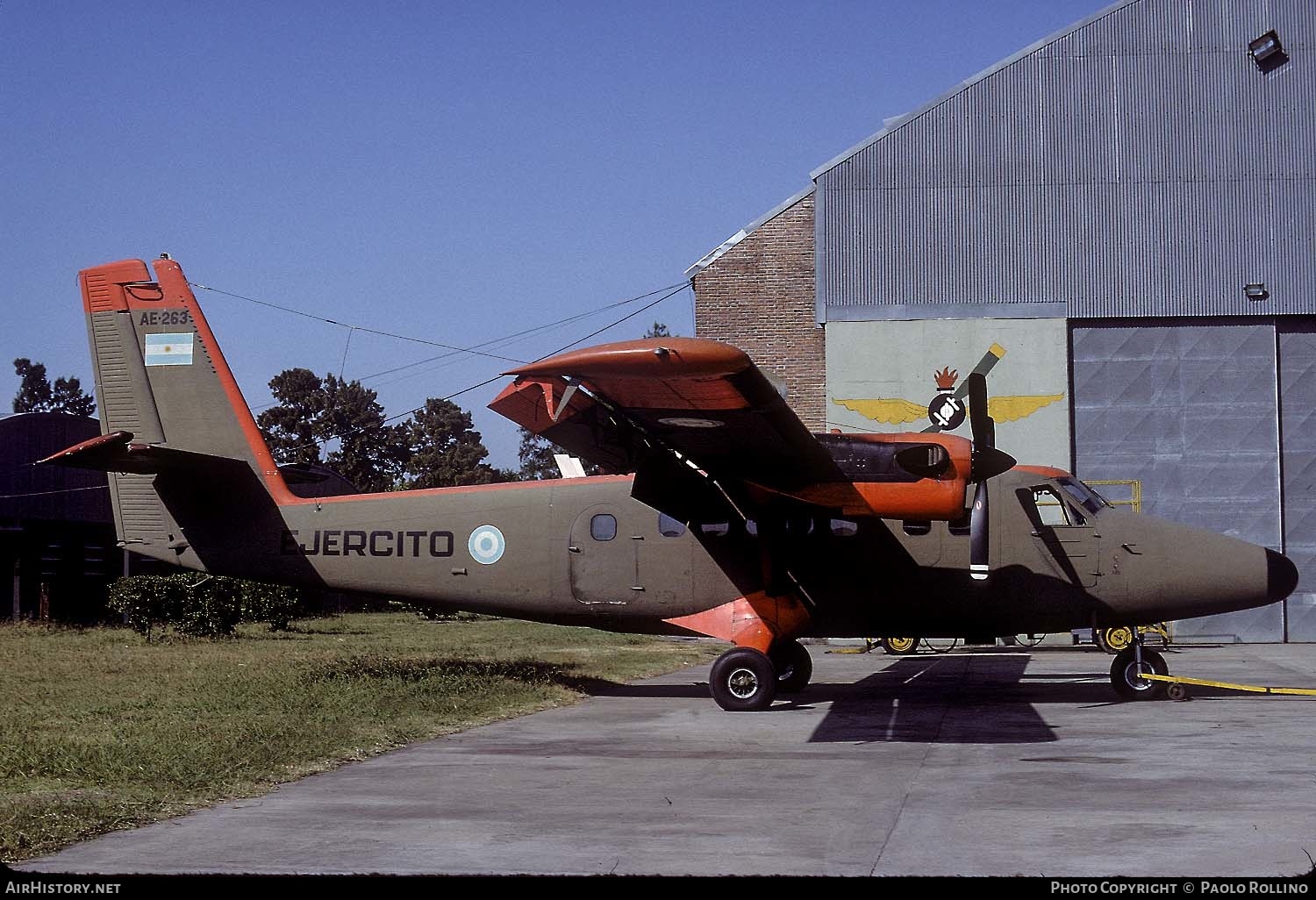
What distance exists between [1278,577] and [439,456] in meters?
68.4

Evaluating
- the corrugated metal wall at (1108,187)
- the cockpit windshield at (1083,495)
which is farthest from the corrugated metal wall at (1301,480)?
the cockpit windshield at (1083,495)

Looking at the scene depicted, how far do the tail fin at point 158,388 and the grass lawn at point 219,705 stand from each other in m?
2.56

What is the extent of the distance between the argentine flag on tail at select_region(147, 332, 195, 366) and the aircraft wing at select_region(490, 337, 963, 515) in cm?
518

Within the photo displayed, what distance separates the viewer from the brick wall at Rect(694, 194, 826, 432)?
34.2 metres

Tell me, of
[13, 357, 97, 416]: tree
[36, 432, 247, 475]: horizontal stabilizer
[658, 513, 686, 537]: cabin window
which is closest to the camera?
[36, 432, 247, 475]: horizontal stabilizer

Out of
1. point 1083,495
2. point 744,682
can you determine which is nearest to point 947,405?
point 1083,495

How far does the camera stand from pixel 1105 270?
33.7 meters

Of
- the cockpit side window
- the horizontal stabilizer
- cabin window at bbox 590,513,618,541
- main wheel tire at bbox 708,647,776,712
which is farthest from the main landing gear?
the horizontal stabilizer

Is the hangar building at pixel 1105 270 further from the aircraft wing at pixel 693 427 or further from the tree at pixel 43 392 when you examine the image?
the tree at pixel 43 392

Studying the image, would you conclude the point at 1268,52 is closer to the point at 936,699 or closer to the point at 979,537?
the point at 936,699

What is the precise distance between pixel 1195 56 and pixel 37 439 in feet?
117

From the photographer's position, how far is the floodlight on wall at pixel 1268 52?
1307 inches

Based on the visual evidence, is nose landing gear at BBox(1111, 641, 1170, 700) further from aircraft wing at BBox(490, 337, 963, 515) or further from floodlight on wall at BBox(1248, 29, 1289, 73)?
floodlight on wall at BBox(1248, 29, 1289, 73)

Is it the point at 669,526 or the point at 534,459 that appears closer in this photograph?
the point at 669,526
